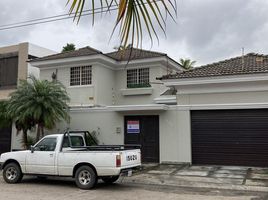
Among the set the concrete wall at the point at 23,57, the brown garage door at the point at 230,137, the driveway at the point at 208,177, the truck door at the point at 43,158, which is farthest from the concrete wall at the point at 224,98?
the concrete wall at the point at 23,57

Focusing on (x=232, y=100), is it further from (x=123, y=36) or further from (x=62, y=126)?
(x=123, y=36)

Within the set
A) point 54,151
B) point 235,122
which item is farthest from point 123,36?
point 235,122

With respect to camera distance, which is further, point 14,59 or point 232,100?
point 14,59

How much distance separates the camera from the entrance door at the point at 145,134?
57.5 ft

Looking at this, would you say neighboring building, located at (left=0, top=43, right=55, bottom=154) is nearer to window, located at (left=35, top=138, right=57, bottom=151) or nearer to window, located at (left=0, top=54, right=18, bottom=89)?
window, located at (left=0, top=54, right=18, bottom=89)

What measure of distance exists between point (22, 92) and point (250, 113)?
11308mm

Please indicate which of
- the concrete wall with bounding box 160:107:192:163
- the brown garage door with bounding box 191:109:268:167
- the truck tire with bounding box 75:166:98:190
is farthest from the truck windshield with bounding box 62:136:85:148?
the brown garage door with bounding box 191:109:268:167

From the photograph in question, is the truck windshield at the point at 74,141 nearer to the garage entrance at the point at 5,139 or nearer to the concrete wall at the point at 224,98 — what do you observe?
the concrete wall at the point at 224,98

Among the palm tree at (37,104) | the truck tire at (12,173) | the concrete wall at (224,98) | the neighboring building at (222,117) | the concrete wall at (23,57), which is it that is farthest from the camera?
the concrete wall at (23,57)

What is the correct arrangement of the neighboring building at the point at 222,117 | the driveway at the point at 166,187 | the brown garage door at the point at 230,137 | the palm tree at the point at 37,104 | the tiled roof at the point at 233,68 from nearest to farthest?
the driveway at the point at 166,187, the brown garage door at the point at 230,137, the neighboring building at the point at 222,117, the tiled roof at the point at 233,68, the palm tree at the point at 37,104

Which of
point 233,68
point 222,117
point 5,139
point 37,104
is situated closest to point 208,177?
point 222,117

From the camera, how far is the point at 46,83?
58.7ft

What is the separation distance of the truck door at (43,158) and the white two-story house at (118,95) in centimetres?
608

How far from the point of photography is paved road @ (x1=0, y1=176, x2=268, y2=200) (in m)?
9.77
